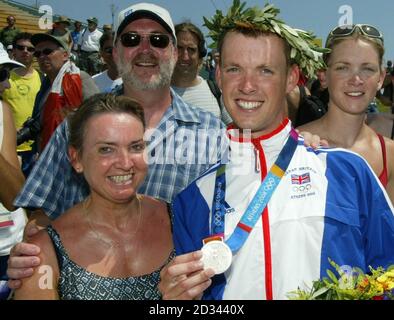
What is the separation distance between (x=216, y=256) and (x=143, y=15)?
2.20m

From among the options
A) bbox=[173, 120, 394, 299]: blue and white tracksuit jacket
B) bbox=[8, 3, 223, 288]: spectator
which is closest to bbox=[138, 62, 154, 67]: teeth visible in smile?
bbox=[8, 3, 223, 288]: spectator

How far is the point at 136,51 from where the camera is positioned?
3572 millimetres

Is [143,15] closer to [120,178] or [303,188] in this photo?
[120,178]

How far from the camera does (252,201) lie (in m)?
2.21

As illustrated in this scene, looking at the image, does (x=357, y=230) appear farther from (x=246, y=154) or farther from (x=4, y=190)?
(x=4, y=190)

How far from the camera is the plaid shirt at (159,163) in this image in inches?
118

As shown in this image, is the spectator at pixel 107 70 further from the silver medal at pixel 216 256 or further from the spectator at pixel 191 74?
the silver medal at pixel 216 256

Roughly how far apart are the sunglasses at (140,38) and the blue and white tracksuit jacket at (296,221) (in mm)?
1503

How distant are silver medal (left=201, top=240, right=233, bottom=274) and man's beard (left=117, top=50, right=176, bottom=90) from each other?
1707mm

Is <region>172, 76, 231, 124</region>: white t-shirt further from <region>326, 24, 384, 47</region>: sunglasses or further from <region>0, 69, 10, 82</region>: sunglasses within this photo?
<region>326, 24, 384, 47</region>: sunglasses

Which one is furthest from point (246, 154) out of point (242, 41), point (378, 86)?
point (378, 86)

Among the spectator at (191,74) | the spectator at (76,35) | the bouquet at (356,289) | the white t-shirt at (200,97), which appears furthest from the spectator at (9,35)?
the bouquet at (356,289)
